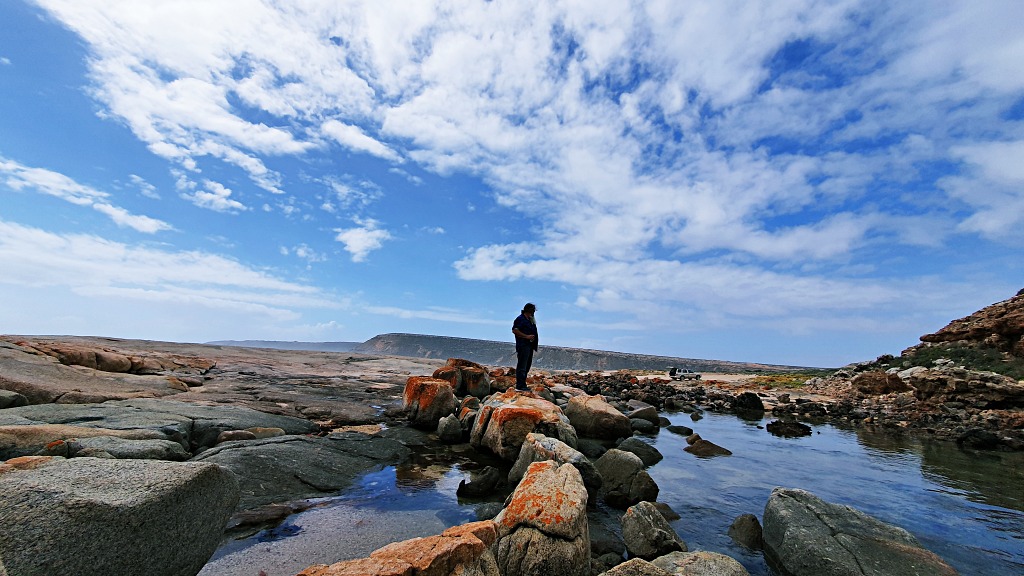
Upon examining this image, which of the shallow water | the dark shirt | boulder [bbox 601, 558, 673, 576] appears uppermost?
the dark shirt

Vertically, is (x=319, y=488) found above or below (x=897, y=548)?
below

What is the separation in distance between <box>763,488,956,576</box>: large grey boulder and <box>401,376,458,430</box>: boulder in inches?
392

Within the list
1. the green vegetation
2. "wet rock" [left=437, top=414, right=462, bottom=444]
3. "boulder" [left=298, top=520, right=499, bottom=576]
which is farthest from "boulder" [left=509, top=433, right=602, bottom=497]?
the green vegetation

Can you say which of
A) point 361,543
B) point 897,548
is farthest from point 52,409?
point 897,548

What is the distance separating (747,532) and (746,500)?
224 centimetres

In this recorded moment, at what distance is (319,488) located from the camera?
757cm

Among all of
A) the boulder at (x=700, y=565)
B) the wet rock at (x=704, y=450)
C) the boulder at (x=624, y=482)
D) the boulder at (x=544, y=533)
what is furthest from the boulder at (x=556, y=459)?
the wet rock at (x=704, y=450)

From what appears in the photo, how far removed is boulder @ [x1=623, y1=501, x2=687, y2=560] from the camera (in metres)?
5.50

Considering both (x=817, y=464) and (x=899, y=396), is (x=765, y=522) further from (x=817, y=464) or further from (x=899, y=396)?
(x=899, y=396)

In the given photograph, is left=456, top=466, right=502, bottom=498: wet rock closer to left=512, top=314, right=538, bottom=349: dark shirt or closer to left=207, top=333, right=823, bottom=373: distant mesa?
left=512, top=314, right=538, bottom=349: dark shirt

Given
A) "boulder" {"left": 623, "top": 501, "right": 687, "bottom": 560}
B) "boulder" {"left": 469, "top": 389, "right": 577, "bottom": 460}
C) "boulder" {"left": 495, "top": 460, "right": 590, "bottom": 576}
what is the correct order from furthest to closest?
"boulder" {"left": 469, "top": 389, "right": 577, "bottom": 460} < "boulder" {"left": 623, "top": 501, "right": 687, "bottom": 560} < "boulder" {"left": 495, "top": 460, "right": 590, "bottom": 576}

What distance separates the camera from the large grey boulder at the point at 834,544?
16.2ft

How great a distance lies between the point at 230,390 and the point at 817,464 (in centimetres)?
2101

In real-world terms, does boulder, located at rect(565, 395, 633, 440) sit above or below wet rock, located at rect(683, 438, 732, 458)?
above
